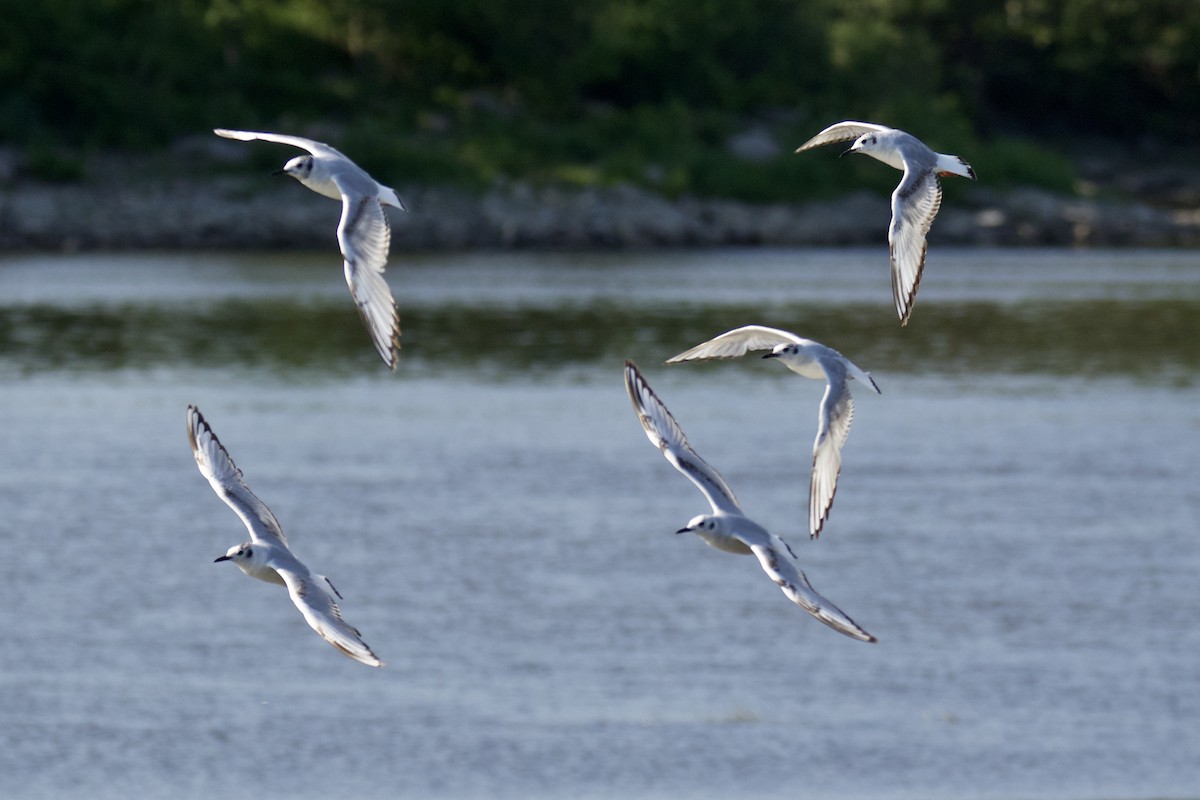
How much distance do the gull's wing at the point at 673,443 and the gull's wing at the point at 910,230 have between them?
4.82 ft

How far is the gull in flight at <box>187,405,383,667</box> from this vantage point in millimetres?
10094

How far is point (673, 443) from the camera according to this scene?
1098cm

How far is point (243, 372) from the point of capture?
6356cm

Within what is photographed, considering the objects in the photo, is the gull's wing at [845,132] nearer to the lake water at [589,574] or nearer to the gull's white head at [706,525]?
the gull's white head at [706,525]

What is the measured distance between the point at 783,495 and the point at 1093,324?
3465 cm

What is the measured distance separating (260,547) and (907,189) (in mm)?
3627

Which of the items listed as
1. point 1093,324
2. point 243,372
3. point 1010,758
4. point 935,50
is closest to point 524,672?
point 1010,758

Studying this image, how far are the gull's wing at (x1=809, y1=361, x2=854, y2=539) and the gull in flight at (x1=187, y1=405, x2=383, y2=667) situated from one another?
7.04 feet

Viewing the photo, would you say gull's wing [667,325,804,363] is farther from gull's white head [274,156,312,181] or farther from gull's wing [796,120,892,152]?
gull's white head [274,156,312,181]

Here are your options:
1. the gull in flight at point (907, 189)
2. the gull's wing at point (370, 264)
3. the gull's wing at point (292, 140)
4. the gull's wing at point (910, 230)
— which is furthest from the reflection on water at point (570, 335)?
the gull's wing at point (370, 264)

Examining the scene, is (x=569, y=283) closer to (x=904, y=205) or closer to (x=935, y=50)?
(x=935, y=50)

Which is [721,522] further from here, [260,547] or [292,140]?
[292,140]

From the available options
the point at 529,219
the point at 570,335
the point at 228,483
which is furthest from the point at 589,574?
the point at 529,219

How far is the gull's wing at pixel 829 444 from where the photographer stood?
9016 mm
